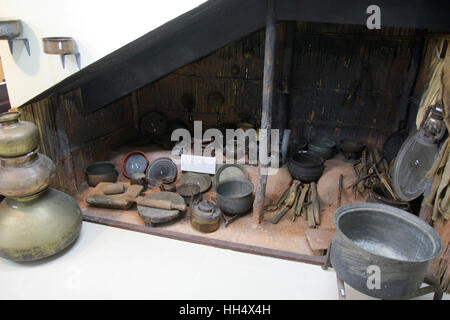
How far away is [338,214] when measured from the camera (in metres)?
2.59

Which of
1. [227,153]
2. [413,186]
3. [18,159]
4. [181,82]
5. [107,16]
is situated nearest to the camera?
[18,159]

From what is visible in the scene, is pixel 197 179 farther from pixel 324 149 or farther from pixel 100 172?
pixel 324 149

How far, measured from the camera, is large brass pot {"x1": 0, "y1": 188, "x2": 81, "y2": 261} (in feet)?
9.41

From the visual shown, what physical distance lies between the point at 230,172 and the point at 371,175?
2.33 metres

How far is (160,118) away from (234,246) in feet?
14.9

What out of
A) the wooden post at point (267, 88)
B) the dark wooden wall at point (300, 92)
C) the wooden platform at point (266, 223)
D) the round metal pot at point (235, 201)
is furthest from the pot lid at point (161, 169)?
the wooden post at point (267, 88)

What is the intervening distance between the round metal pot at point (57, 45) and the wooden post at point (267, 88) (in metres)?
2.17

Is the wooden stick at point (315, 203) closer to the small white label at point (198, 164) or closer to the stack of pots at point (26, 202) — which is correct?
the small white label at point (198, 164)

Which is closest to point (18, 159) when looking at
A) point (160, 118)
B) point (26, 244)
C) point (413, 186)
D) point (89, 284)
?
point (26, 244)

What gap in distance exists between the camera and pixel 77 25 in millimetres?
3270

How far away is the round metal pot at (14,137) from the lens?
271 cm

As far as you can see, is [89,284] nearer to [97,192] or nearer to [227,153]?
[97,192]

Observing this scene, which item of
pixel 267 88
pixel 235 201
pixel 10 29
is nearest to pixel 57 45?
pixel 10 29

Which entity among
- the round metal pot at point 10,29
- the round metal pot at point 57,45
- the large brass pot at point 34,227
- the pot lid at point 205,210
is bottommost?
the pot lid at point 205,210
